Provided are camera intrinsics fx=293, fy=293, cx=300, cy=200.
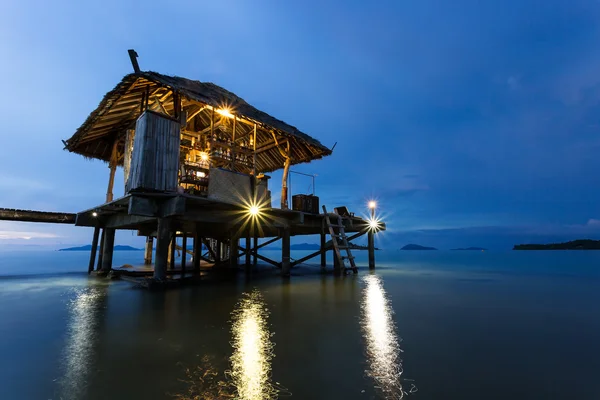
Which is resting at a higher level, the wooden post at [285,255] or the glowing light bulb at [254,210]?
the glowing light bulb at [254,210]

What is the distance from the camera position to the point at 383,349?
4.70m

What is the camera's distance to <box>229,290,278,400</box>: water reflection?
3.30m

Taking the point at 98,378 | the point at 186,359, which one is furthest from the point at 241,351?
the point at 98,378

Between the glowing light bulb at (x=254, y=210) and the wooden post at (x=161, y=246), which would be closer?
the wooden post at (x=161, y=246)

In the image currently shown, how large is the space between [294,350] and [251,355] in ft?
2.26

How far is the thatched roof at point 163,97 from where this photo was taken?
11555 mm

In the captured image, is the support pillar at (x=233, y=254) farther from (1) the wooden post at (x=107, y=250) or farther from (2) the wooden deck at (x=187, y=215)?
(1) the wooden post at (x=107, y=250)

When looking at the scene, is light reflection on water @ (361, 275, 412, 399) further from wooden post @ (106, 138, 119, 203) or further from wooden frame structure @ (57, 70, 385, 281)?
wooden post @ (106, 138, 119, 203)

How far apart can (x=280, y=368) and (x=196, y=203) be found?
27.9 ft

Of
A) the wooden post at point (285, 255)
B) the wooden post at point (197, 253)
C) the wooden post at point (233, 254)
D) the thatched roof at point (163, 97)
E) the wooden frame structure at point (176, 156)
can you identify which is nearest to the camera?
the wooden frame structure at point (176, 156)

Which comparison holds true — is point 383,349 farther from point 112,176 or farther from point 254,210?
point 112,176

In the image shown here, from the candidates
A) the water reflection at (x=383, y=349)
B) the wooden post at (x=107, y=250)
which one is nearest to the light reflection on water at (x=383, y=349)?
the water reflection at (x=383, y=349)

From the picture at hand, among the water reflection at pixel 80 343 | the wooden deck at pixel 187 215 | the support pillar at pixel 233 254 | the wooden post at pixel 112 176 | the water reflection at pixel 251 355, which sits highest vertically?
the wooden post at pixel 112 176

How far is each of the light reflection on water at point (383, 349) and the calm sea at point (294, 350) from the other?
0.02 metres
